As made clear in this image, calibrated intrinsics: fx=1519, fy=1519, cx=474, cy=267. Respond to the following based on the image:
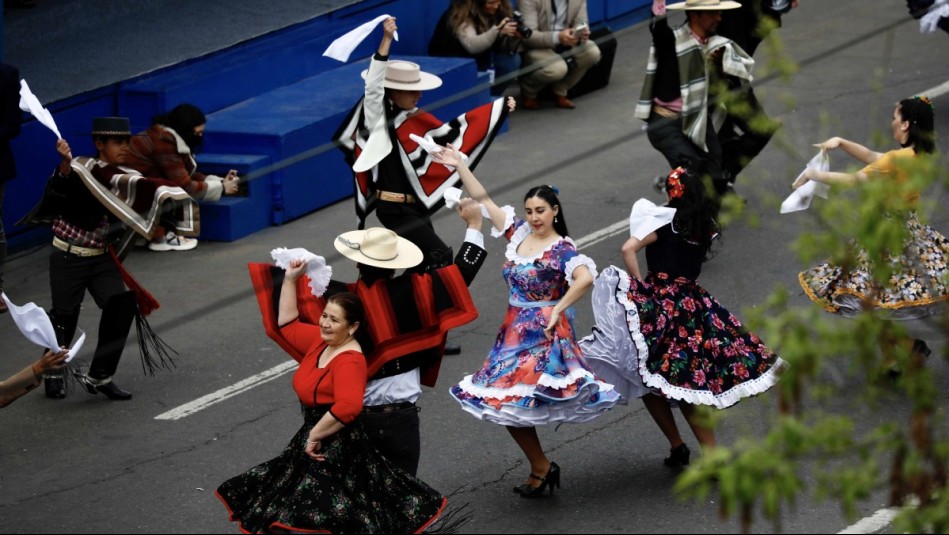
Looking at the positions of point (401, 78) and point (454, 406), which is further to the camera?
point (401, 78)

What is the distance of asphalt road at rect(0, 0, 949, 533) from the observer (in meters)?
7.67

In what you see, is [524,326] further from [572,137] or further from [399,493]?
[572,137]

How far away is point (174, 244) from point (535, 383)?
19.3 ft

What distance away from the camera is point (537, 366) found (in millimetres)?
7527

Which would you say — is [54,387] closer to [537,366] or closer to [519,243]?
[519,243]

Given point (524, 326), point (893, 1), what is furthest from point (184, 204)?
point (893, 1)

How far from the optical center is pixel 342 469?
22.4 feet

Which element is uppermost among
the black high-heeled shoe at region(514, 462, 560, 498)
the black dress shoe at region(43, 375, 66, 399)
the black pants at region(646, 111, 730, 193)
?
the black dress shoe at region(43, 375, 66, 399)

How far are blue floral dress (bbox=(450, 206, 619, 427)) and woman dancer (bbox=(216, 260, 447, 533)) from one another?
0.69 meters

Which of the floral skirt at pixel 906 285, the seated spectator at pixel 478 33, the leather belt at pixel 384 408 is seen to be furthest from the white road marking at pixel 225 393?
the seated spectator at pixel 478 33

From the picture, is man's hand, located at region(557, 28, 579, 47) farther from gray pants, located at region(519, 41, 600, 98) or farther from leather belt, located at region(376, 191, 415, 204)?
leather belt, located at region(376, 191, 415, 204)

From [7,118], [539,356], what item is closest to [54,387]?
[7,118]

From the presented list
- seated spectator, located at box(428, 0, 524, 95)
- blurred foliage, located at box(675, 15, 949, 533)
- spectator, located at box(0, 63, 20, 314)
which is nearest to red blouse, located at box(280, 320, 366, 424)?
blurred foliage, located at box(675, 15, 949, 533)

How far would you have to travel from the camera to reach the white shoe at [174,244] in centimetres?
1257
